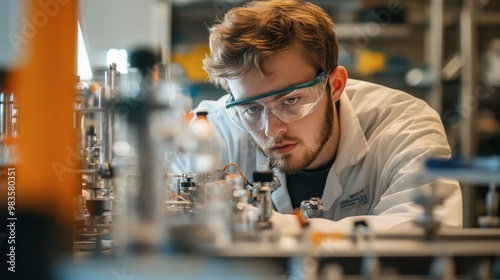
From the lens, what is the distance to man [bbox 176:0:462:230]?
1.68 m

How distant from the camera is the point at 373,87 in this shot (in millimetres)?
2434

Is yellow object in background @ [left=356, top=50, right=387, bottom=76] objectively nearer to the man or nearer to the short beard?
the man

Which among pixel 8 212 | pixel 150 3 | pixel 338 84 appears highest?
pixel 150 3

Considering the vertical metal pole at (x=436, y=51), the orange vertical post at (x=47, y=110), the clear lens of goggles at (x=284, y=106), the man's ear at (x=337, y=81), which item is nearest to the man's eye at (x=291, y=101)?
the clear lens of goggles at (x=284, y=106)

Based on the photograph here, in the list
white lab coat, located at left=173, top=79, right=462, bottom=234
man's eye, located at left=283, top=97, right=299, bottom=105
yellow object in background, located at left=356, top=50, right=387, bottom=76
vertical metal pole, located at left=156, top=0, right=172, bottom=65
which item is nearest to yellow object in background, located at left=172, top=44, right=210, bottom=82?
vertical metal pole, located at left=156, top=0, right=172, bottom=65

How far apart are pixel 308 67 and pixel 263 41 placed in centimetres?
16

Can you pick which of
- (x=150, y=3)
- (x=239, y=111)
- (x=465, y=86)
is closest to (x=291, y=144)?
(x=239, y=111)

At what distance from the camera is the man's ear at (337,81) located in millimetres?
2023

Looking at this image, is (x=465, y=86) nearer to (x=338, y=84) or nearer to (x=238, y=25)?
(x=338, y=84)

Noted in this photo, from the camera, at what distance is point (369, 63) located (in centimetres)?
401

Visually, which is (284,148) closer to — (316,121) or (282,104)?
(316,121)

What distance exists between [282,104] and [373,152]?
2.14 ft

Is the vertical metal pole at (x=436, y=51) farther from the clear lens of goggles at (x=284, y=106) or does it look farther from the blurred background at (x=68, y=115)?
the clear lens of goggles at (x=284, y=106)

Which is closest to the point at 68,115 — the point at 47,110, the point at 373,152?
the point at 47,110
